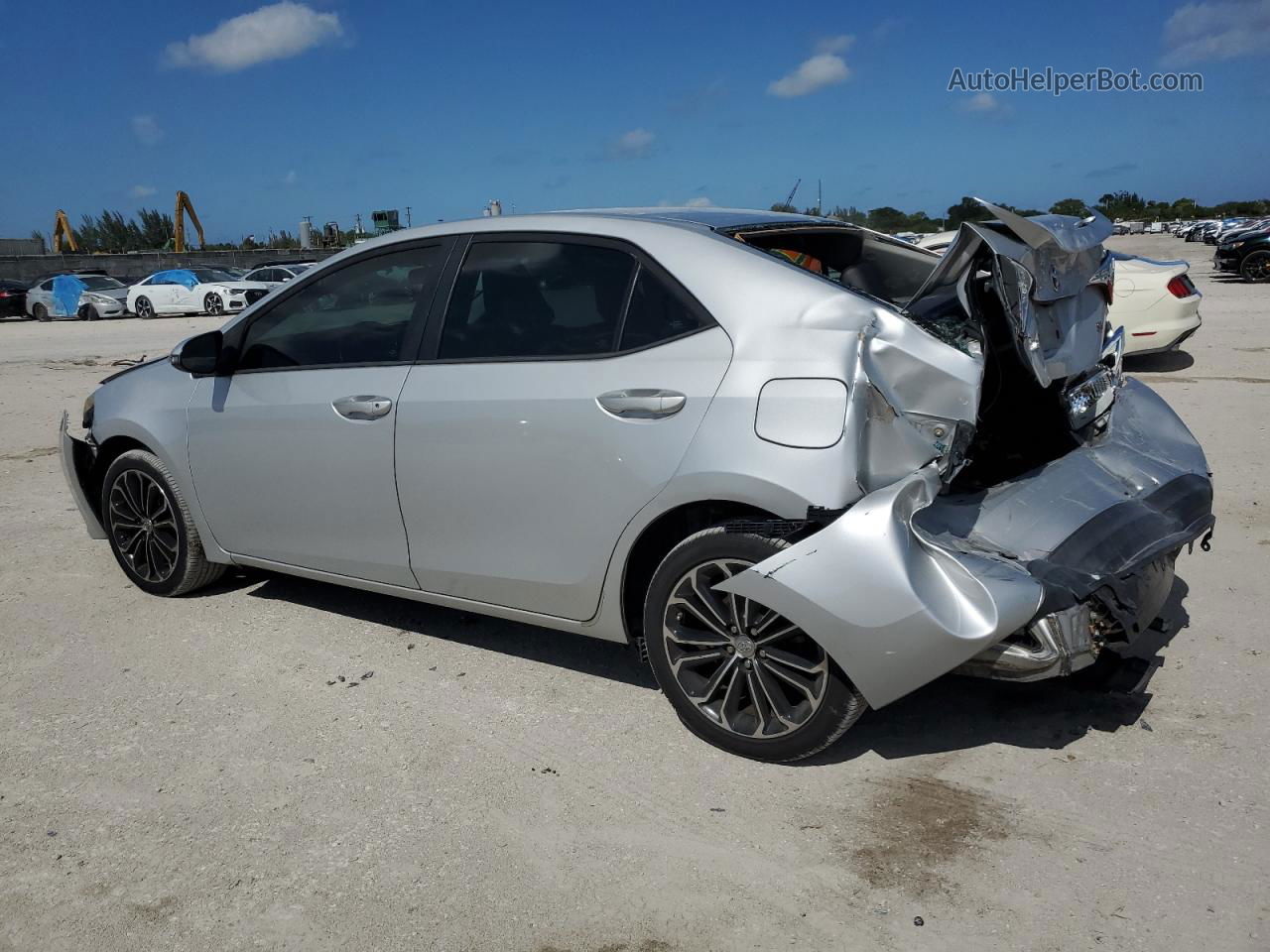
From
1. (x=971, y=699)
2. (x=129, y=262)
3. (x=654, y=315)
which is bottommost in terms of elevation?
(x=971, y=699)

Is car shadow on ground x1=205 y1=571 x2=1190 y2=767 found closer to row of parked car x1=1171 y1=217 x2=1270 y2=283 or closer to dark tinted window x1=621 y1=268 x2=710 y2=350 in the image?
dark tinted window x1=621 y1=268 x2=710 y2=350

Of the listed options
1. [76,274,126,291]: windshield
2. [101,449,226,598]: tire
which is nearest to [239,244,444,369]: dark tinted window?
[101,449,226,598]: tire

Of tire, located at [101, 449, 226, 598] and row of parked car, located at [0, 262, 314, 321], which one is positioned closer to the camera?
tire, located at [101, 449, 226, 598]

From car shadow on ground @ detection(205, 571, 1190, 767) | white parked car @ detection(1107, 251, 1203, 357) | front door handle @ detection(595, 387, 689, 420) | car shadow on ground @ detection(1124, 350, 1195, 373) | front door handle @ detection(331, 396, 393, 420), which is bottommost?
car shadow on ground @ detection(205, 571, 1190, 767)

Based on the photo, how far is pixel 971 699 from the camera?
12.8 feet

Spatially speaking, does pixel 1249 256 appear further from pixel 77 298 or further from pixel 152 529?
pixel 77 298

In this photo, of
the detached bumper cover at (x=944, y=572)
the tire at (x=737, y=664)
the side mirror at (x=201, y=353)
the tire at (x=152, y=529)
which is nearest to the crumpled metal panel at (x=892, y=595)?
the detached bumper cover at (x=944, y=572)

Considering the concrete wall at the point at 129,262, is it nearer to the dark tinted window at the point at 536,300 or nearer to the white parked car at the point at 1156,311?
the white parked car at the point at 1156,311

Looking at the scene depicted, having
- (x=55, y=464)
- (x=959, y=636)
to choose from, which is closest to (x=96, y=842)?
(x=959, y=636)

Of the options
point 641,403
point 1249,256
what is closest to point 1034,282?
point 641,403

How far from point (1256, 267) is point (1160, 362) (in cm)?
1381

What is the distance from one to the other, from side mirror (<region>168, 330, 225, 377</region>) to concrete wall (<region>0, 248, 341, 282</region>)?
1816 inches

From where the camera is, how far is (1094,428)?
4.19 m

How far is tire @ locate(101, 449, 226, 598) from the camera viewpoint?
5.04 metres
